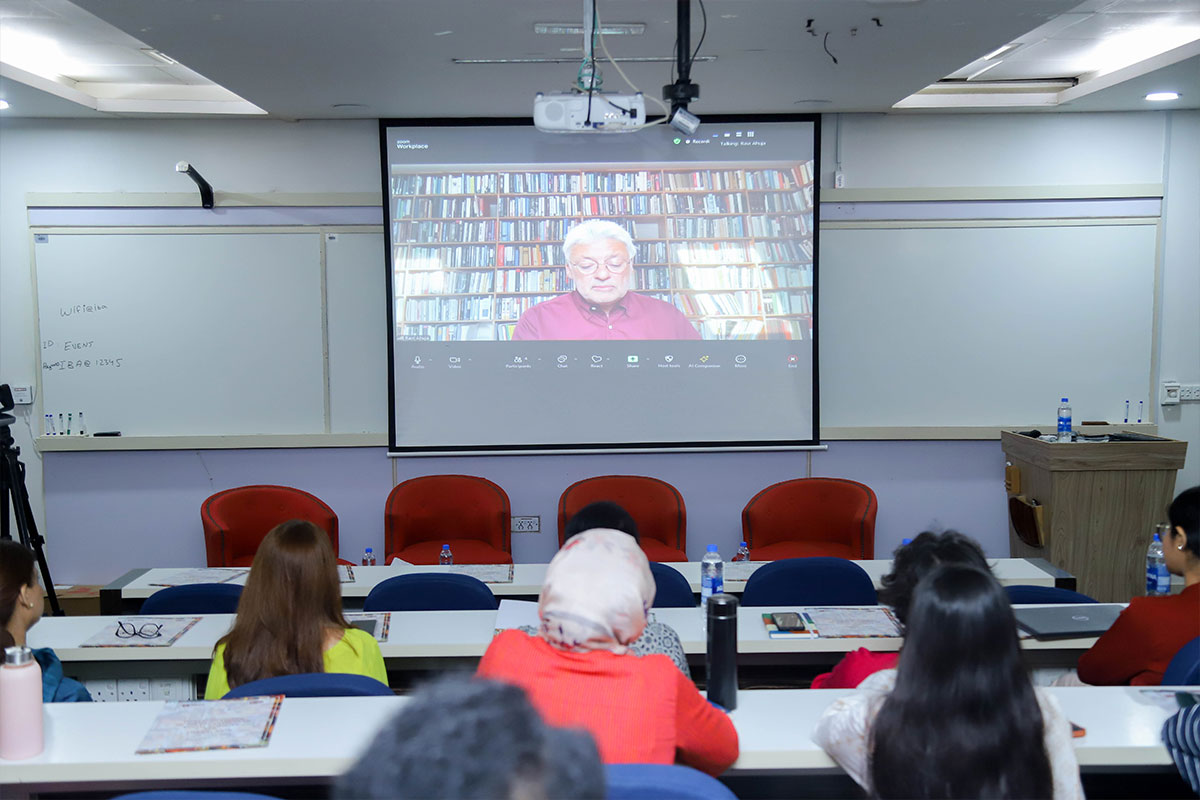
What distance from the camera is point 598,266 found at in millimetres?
5668

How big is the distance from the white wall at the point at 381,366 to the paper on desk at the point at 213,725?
11.4ft

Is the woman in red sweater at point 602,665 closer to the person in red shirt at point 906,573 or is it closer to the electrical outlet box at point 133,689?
the person in red shirt at point 906,573

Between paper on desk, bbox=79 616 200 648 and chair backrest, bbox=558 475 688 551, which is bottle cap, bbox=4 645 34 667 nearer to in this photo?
paper on desk, bbox=79 616 200 648

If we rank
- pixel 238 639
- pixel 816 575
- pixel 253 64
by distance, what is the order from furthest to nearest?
pixel 253 64
pixel 816 575
pixel 238 639

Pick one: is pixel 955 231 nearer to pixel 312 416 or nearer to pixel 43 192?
pixel 312 416

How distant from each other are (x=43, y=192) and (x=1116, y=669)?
5.89 metres

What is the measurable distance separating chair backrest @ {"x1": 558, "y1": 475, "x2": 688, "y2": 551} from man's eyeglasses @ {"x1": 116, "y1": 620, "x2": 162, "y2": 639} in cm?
248

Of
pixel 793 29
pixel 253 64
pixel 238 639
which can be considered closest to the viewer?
pixel 238 639

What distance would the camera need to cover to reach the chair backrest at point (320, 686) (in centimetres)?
228

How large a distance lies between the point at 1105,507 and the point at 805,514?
5.01ft

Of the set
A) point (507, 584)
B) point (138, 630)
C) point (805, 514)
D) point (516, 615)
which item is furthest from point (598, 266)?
point (138, 630)

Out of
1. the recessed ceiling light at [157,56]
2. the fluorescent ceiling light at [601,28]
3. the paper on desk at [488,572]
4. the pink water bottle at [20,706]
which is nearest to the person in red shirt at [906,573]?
the paper on desk at [488,572]

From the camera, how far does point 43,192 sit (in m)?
5.64

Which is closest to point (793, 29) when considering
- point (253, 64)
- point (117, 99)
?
point (253, 64)
